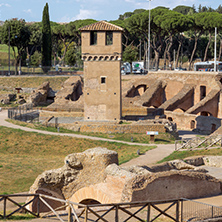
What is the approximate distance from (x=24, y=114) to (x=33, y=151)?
10.5m

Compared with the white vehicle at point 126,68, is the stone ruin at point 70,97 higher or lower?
lower

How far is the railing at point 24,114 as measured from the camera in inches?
1314

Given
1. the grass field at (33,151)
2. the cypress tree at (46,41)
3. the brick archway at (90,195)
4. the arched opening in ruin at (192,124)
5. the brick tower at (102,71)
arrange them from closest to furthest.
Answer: the brick archway at (90,195)
the grass field at (33,151)
the brick tower at (102,71)
the arched opening in ruin at (192,124)
the cypress tree at (46,41)

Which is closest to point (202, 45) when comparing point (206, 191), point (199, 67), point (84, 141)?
point (199, 67)

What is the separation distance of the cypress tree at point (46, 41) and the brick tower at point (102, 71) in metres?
28.3

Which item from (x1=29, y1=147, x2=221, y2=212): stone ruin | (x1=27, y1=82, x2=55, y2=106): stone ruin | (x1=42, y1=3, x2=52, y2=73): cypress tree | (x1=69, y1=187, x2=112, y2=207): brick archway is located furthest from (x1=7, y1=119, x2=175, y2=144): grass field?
(x1=42, y1=3, x2=52, y2=73): cypress tree

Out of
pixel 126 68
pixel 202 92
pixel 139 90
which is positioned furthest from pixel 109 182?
pixel 126 68

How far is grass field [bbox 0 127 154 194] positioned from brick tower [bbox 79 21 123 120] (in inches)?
226

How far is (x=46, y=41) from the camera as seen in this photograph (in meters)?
58.3

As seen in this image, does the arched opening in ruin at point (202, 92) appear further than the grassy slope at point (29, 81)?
No

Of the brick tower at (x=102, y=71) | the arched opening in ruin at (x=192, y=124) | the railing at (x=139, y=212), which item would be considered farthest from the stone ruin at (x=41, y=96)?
the railing at (x=139, y=212)

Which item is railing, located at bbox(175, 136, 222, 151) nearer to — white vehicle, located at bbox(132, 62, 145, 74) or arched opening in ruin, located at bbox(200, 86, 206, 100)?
arched opening in ruin, located at bbox(200, 86, 206, 100)

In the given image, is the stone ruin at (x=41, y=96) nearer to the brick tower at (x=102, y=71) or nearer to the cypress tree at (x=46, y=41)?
the brick tower at (x=102, y=71)

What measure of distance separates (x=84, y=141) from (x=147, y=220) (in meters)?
16.1
